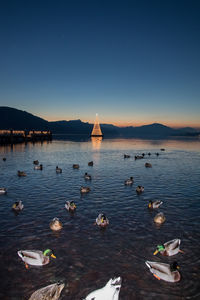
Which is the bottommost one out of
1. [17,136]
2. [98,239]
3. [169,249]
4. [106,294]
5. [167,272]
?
[98,239]

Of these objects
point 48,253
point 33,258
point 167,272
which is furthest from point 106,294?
point 33,258

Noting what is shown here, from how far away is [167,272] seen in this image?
952cm

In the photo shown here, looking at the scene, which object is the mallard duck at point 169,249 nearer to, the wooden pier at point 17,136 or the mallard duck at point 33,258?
the mallard duck at point 33,258

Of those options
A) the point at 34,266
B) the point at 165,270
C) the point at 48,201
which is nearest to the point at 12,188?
the point at 48,201

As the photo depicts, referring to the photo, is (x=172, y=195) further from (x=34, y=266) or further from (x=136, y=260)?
(x=34, y=266)

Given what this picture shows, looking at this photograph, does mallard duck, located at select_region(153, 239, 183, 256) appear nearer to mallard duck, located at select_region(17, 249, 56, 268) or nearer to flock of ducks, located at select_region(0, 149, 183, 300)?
flock of ducks, located at select_region(0, 149, 183, 300)

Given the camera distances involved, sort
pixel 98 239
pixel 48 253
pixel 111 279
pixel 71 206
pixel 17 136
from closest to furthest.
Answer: pixel 111 279 → pixel 48 253 → pixel 98 239 → pixel 71 206 → pixel 17 136


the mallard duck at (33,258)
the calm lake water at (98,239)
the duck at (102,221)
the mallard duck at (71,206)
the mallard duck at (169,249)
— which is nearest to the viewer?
the calm lake water at (98,239)

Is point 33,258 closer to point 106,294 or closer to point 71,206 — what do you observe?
point 106,294

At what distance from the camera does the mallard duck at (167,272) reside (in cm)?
948

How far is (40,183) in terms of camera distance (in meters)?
26.9

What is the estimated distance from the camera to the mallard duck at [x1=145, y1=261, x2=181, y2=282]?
31.1ft

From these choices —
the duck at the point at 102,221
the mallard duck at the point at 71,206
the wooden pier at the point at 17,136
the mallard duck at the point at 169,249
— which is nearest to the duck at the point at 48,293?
the mallard duck at the point at 169,249

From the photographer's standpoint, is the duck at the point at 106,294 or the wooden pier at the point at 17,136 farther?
the wooden pier at the point at 17,136
